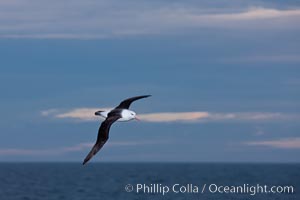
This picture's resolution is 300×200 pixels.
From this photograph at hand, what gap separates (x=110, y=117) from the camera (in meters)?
34.0

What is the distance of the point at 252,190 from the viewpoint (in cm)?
9656

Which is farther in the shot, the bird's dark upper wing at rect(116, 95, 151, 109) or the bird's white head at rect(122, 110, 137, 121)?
the bird's dark upper wing at rect(116, 95, 151, 109)

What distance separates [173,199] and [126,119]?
4880 cm

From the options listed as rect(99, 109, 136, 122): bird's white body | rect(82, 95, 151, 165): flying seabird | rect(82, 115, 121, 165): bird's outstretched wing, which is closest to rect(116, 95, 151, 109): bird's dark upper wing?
rect(82, 95, 151, 165): flying seabird

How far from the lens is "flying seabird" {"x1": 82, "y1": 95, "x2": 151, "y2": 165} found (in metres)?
32.0

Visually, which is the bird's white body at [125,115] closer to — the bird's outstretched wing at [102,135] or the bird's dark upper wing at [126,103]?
the bird's outstretched wing at [102,135]

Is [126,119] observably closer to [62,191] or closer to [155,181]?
[62,191]

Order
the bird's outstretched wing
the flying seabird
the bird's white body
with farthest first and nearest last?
the bird's white body
the flying seabird
the bird's outstretched wing

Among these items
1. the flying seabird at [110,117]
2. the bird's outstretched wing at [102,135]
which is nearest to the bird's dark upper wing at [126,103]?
the flying seabird at [110,117]

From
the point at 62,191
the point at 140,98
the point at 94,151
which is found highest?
the point at 62,191

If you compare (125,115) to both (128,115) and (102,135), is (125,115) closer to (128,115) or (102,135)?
(128,115)

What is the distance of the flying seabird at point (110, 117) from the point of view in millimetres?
31953

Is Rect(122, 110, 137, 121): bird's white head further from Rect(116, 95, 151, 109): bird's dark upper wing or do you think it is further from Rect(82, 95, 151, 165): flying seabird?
Rect(116, 95, 151, 109): bird's dark upper wing

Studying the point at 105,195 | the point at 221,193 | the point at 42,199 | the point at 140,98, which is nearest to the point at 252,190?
the point at 221,193
